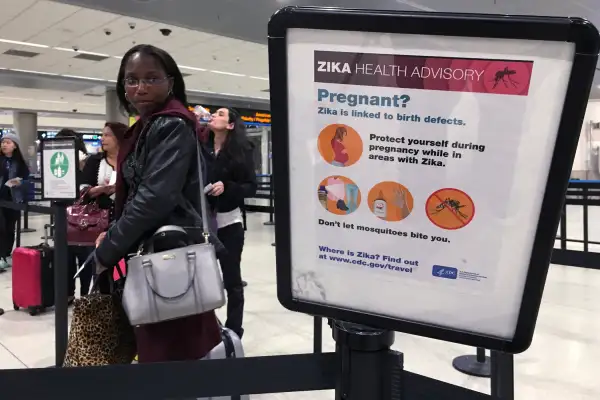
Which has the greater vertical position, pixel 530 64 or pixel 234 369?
pixel 530 64

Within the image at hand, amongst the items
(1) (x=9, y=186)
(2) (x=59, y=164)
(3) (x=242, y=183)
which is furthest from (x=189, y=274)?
(1) (x=9, y=186)

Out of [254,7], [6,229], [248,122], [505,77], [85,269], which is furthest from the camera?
[248,122]

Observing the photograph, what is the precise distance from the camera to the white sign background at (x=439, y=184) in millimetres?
650

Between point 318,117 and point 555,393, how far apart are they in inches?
97.8

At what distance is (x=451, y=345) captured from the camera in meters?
3.23

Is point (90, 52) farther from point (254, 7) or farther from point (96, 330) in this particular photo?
point (96, 330)

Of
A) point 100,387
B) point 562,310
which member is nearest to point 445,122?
point 100,387

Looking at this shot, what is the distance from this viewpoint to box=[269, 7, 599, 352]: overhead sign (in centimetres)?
64

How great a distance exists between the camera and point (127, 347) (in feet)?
6.07

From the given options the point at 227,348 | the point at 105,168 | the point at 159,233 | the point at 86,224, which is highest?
the point at 105,168

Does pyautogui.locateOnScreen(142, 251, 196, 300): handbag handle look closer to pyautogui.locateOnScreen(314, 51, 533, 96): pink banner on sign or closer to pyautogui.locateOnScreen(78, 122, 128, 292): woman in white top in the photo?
pyautogui.locateOnScreen(314, 51, 533, 96): pink banner on sign

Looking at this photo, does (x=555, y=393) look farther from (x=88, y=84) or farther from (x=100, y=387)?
(x=88, y=84)

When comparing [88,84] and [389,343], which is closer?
[389,343]

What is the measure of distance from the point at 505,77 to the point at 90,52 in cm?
1188
